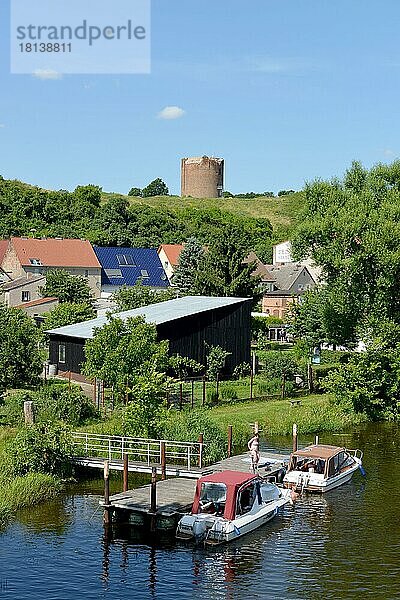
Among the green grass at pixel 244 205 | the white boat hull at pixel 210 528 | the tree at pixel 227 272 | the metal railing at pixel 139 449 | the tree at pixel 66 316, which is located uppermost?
the green grass at pixel 244 205

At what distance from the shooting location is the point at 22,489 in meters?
24.5

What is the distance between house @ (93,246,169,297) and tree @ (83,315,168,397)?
50.4 metres

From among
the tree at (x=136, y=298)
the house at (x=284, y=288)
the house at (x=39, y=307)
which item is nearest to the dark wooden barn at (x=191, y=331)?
the tree at (x=136, y=298)

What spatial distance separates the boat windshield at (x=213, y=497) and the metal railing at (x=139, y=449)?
168 inches

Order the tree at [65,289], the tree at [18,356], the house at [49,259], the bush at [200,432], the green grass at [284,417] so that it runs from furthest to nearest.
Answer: the house at [49,259], the tree at [65,289], the tree at [18,356], the green grass at [284,417], the bush at [200,432]

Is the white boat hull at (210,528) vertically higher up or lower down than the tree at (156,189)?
lower down

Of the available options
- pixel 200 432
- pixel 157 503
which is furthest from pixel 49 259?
pixel 157 503

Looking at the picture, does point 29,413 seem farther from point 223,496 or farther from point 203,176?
point 203,176

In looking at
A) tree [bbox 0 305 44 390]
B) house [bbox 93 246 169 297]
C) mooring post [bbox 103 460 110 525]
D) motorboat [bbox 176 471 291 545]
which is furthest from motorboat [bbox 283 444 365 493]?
house [bbox 93 246 169 297]

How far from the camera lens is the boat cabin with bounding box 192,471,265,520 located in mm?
22516

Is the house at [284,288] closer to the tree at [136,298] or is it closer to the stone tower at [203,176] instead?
the tree at [136,298]

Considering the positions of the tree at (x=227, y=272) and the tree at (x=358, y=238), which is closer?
the tree at (x=358, y=238)

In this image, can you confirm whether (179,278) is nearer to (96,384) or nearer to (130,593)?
(96,384)

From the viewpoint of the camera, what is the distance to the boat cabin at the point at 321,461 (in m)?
27.5
